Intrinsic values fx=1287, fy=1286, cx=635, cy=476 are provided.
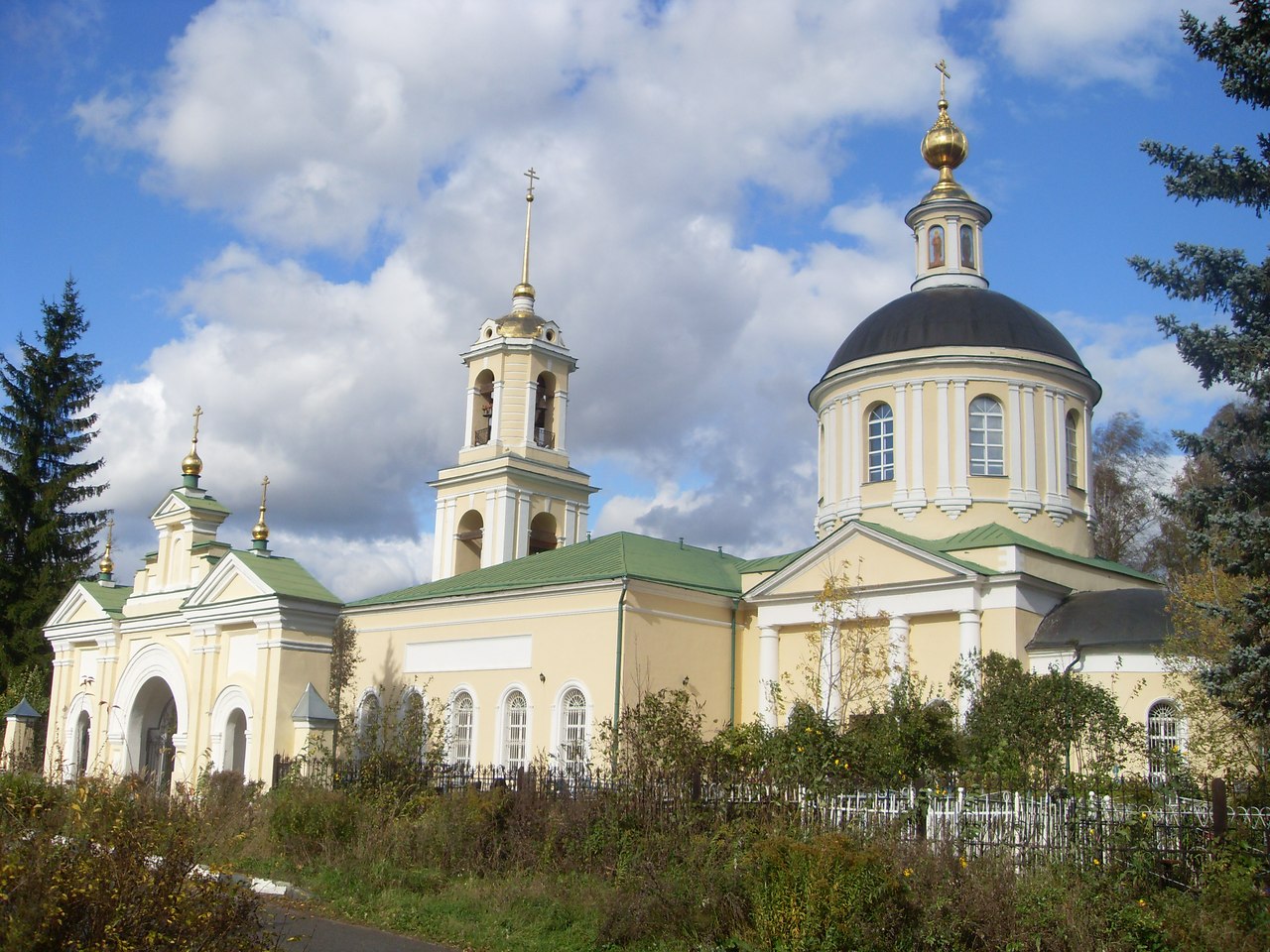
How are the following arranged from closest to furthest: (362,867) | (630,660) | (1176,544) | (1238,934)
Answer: (1238,934) → (362,867) → (630,660) → (1176,544)

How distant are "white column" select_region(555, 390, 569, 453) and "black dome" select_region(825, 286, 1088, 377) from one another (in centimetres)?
973

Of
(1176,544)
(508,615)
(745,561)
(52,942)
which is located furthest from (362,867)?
(1176,544)

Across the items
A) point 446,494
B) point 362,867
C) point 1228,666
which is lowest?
point 362,867

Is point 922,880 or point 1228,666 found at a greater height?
point 1228,666

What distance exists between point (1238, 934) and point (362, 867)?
918 cm

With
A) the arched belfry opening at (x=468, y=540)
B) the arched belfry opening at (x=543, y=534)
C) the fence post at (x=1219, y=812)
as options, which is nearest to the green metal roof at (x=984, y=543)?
the fence post at (x=1219, y=812)

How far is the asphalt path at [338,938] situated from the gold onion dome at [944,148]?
77.2 feet

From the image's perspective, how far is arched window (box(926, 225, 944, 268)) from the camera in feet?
99.9

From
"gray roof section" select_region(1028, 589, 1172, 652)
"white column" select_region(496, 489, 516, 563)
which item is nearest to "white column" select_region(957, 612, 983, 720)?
"gray roof section" select_region(1028, 589, 1172, 652)

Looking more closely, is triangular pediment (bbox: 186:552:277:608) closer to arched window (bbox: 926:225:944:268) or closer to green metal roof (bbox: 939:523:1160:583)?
green metal roof (bbox: 939:523:1160:583)

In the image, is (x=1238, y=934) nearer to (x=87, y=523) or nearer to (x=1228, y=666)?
(x=1228, y=666)

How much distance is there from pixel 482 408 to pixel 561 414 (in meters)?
2.23

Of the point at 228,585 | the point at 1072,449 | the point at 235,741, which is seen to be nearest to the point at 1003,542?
the point at 1072,449

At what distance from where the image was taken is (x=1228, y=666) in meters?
10.2
